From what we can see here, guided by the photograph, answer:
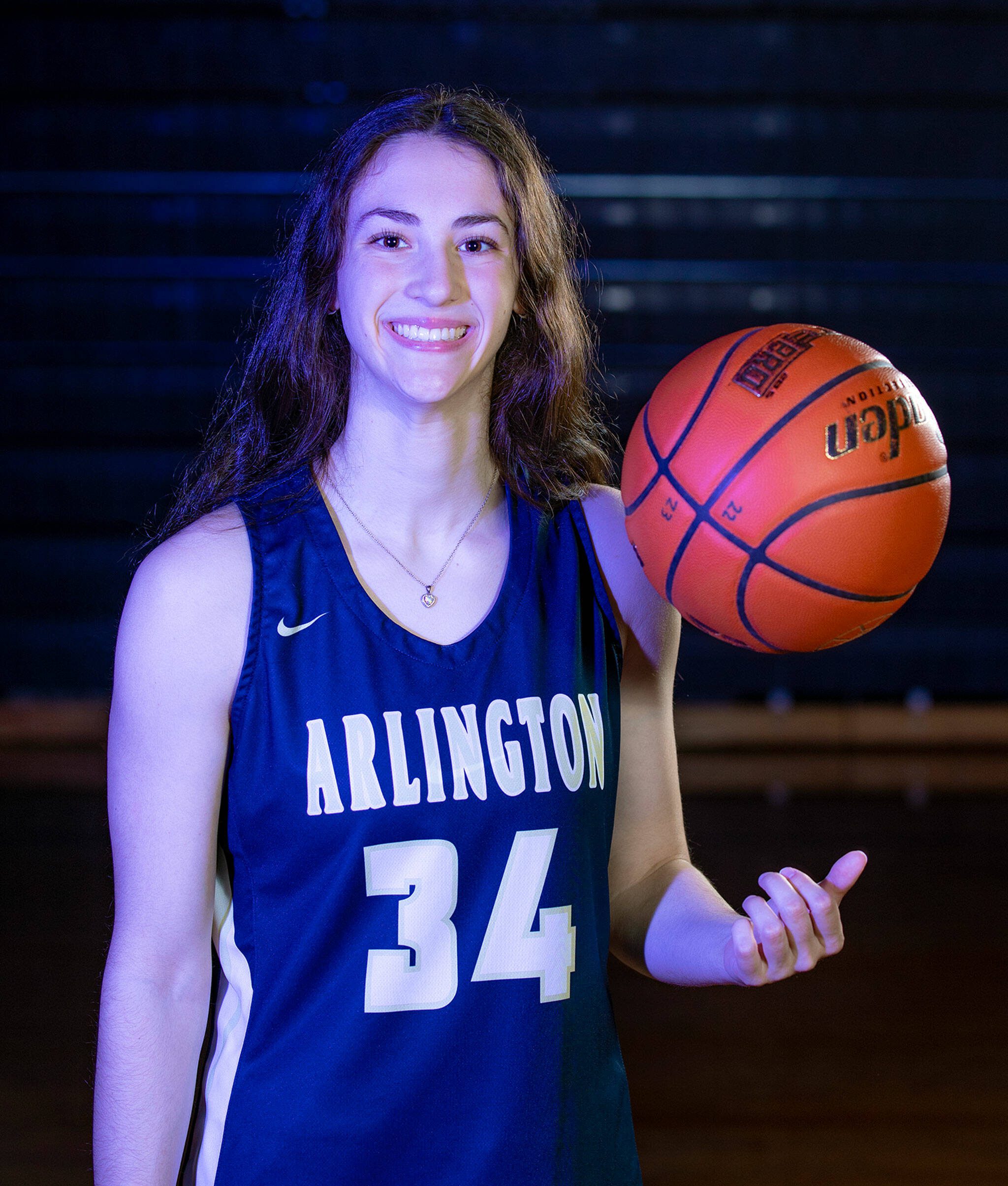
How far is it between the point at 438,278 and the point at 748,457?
0.94 ft

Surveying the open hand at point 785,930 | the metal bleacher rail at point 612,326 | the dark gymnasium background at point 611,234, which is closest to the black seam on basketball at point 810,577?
the open hand at point 785,930

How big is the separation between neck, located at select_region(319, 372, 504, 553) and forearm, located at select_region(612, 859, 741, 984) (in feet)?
1.20

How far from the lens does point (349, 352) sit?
3.69 feet

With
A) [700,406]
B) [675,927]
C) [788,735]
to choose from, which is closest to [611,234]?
[788,735]

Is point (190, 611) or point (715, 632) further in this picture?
point (715, 632)

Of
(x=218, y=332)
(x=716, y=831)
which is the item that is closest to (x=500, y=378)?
(x=716, y=831)

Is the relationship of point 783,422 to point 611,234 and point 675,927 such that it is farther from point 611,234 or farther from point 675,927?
point 611,234

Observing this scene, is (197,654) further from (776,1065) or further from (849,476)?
(776,1065)

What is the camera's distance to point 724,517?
0.98 metres

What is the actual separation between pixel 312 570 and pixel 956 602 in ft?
14.2

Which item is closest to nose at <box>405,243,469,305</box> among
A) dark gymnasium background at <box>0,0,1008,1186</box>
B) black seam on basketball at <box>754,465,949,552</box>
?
black seam on basketball at <box>754,465,949,552</box>

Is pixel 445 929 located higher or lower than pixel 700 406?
lower

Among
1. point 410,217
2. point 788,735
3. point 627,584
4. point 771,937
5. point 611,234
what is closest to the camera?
point 771,937

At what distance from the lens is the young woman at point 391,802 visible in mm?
915
